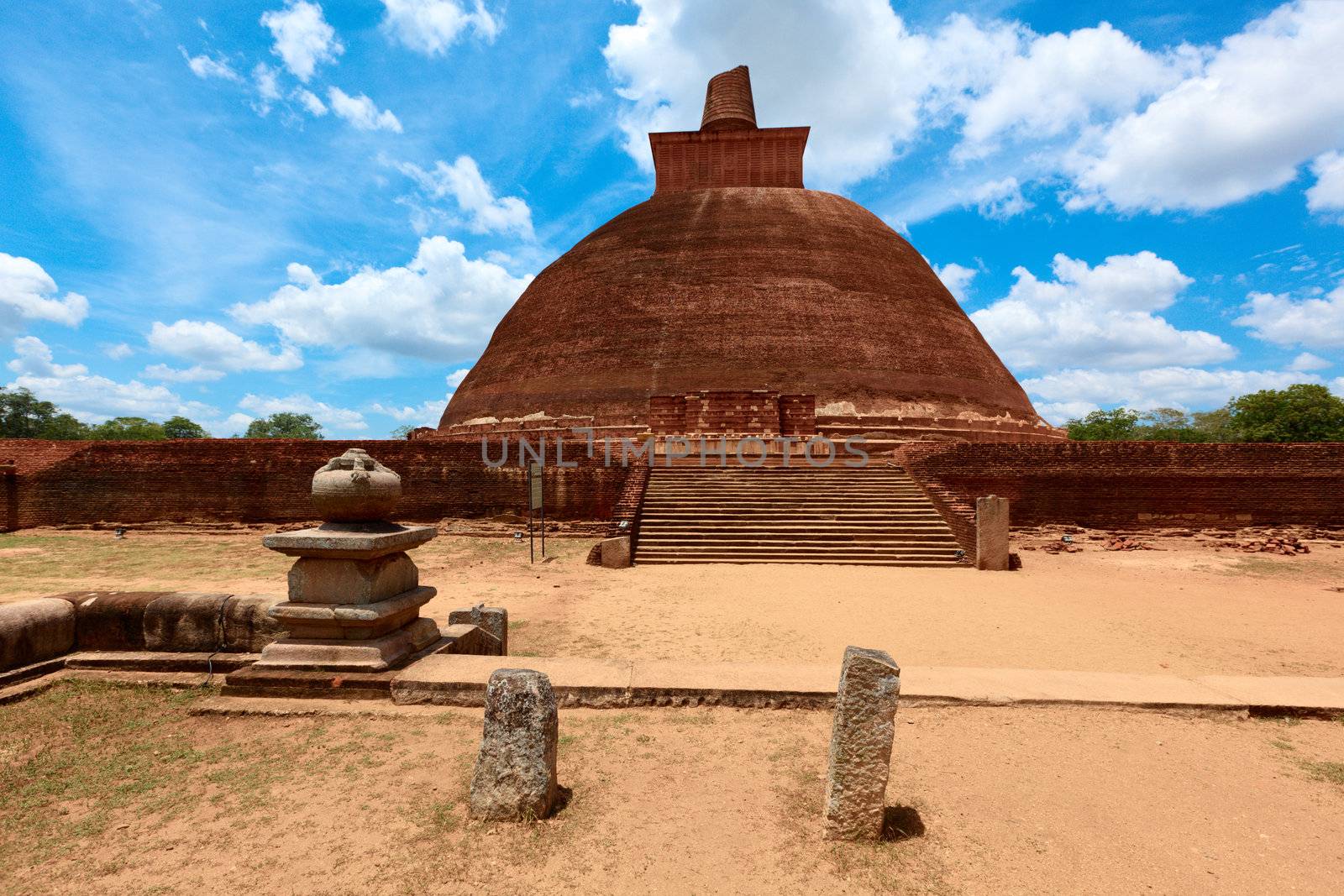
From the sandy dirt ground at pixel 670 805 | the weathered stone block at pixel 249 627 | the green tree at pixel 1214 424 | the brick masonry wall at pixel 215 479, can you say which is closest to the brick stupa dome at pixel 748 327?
the brick masonry wall at pixel 215 479

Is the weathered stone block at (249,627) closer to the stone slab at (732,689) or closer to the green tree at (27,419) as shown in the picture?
the stone slab at (732,689)

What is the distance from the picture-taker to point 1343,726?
2955 mm

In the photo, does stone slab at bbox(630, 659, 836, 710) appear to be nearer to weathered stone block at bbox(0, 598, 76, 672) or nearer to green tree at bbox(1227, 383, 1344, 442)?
weathered stone block at bbox(0, 598, 76, 672)

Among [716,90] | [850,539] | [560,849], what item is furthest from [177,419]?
[560,849]

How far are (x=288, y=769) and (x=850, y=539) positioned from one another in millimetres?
7803

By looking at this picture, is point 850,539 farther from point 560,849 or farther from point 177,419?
point 177,419

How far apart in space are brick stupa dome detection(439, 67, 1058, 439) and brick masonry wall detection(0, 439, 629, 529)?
4.90 m

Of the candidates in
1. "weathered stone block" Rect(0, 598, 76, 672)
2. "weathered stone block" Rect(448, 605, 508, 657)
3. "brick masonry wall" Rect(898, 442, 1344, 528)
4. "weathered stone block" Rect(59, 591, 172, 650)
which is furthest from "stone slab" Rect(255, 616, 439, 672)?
"brick masonry wall" Rect(898, 442, 1344, 528)

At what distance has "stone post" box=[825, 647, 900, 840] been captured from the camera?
6.75 ft

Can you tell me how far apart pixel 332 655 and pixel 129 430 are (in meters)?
55.2

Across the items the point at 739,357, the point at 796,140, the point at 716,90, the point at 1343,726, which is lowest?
the point at 1343,726

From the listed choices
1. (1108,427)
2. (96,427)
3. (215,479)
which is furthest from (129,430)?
(1108,427)

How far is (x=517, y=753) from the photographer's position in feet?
7.09

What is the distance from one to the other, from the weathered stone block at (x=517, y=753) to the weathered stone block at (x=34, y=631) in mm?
2983
